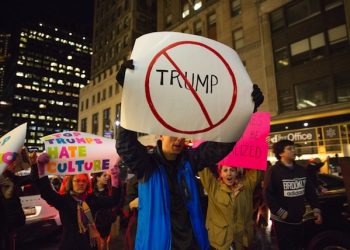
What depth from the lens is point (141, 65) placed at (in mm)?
2070

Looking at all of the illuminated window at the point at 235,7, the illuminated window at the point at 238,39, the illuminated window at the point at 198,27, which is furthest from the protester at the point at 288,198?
the illuminated window at the point at 198,27

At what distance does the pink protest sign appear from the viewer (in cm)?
Result: 387

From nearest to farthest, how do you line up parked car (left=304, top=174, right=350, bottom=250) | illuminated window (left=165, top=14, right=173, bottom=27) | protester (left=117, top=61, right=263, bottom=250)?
Result: protester (left=117, top=61, right=263, bottom=250) → parked car (left=304, top=174, right=350, bottom=250) → illuminated window (left=165, top=14, right=173, bottom=27)

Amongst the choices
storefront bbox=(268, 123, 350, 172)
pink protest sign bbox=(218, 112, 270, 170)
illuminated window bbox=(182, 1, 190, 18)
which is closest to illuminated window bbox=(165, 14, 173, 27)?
illuminated window bbox=(182, 1, 190, 18)

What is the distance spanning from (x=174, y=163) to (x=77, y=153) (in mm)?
2178

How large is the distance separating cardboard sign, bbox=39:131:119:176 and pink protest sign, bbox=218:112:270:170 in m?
1.67

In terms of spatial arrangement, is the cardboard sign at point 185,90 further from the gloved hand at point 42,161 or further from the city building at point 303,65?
the city building at point 303,65

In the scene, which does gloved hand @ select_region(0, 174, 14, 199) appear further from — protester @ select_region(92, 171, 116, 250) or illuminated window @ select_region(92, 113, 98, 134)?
illuminated window @ select_region(92, 113, 98, 134)

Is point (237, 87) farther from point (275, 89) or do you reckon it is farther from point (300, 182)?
point (275, 89)

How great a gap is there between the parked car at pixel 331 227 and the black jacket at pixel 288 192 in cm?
35

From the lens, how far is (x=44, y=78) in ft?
510

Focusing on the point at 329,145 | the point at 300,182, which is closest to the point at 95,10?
the point at 329,145

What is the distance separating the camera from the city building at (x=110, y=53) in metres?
46.1

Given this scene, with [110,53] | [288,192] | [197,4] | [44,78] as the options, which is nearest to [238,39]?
[197,4]
